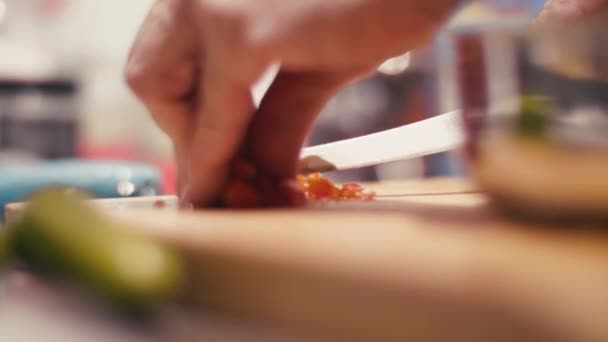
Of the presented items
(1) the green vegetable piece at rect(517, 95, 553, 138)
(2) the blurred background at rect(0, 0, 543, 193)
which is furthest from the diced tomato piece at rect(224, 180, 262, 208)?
(2) the blurred background at rect(0, 0, 543, 193)

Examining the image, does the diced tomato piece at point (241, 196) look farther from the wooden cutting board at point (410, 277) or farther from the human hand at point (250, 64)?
the wooden cutting board at point (410, 277)

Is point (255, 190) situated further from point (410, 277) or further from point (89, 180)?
point (89, 180)

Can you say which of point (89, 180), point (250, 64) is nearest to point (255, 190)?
point (250, 64)

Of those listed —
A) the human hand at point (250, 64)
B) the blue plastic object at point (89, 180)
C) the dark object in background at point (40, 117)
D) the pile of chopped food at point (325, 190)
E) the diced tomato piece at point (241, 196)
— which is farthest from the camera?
the dark object in background at point (40, 117)

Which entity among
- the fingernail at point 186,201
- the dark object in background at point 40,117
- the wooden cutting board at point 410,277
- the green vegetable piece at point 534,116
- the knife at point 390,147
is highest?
the dark object in background at point 40,117

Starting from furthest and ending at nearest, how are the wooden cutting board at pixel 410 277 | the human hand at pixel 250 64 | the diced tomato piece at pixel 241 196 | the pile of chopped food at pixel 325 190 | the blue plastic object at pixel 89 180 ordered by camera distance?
the blue plastic object at pixel 89 180 < the pile of chopped food at pixel 325 190 < the diced tomato piece at pixel 241 196 < the human hand at pixel 250 64 < the wooden cutting board at pixel 410 277

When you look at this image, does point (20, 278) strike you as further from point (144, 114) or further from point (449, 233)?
point (144, 114)

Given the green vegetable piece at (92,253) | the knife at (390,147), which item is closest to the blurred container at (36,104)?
the knife at (390,147)
